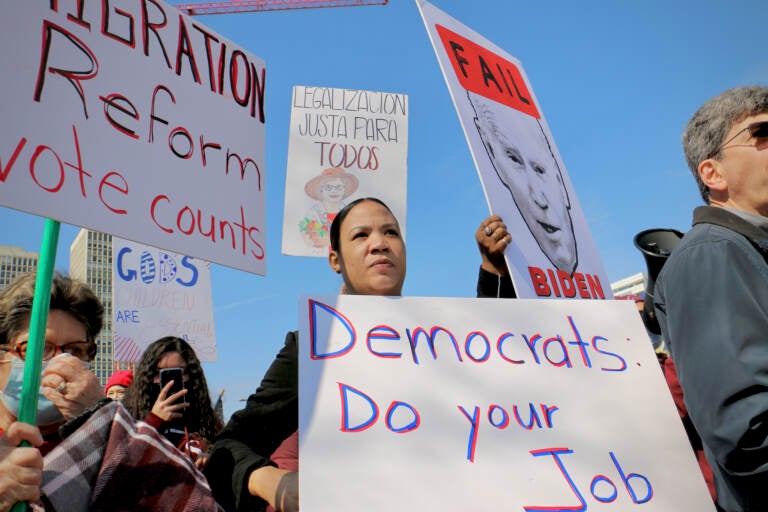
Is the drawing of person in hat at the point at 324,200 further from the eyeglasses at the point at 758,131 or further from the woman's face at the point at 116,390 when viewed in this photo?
the eyeglasses at the point at 758,131

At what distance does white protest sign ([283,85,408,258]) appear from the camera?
181 inches

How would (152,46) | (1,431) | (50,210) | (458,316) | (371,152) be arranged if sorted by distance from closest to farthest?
1. (1,431)
2. (50,210)
3. (458,316)
4. (152,46)
5. (371,152)

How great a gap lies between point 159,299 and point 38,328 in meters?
5.11

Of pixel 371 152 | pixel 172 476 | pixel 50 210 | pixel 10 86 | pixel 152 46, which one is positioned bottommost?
pixel 172 476

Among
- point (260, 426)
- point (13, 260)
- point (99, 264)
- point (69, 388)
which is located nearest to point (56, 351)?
point (69, 388)

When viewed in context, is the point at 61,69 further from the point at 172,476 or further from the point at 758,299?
the point at 758,299

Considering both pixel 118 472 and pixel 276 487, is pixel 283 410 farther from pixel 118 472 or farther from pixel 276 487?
pixel 118 472

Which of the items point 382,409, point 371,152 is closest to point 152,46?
point 382,409

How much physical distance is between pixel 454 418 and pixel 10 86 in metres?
1.23

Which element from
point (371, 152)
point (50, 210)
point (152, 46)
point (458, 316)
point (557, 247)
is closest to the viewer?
point (50, 210)

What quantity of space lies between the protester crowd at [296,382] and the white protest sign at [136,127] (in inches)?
13.4

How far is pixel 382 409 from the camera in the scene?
1.35 meters

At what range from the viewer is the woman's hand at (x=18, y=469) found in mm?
990

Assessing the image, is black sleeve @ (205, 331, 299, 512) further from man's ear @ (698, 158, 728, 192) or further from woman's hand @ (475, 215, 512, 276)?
man's ear @ (698, 158, 728, 192)
